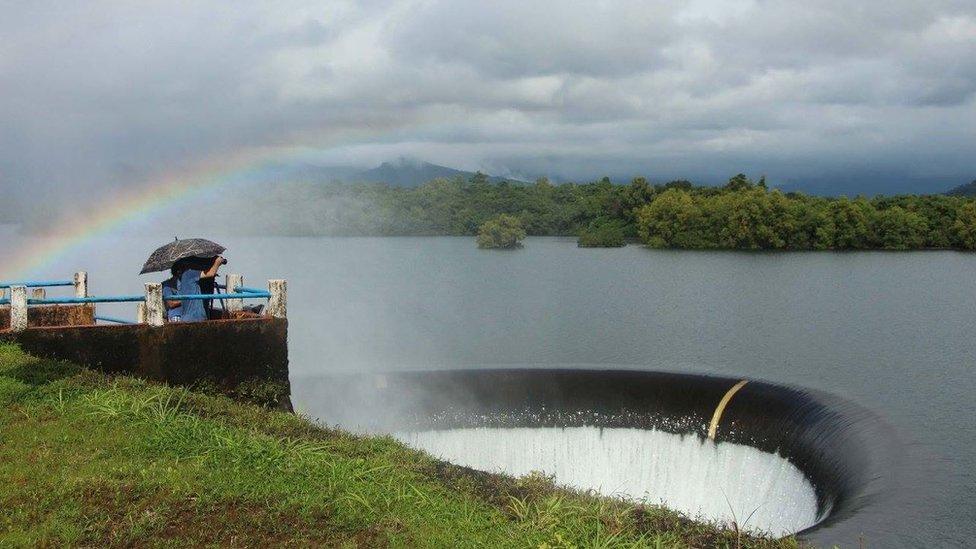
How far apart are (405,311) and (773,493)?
2972 cm

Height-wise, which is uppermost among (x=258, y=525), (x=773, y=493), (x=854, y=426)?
(x=258, y=525)

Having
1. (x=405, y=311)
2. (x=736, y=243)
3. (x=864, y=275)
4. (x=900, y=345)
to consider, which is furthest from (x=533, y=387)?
(x=736, y=243)

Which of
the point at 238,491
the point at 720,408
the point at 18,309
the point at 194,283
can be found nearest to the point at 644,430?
the point at 720,408

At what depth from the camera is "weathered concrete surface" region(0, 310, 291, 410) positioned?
37.7 ft

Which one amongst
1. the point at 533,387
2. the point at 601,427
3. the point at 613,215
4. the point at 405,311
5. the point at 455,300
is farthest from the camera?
the point at 613,215

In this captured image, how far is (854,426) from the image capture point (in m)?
16.2

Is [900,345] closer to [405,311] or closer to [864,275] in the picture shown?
Result: [405,311]

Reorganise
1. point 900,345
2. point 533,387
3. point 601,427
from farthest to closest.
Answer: point 900,345
point 533,387
point 601,427

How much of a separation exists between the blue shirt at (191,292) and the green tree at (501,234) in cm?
8380

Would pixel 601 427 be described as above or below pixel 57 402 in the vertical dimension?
below

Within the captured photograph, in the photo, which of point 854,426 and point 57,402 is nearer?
point 57,402

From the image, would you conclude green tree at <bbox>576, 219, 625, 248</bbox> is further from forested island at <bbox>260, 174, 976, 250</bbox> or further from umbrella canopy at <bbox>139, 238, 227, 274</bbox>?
umbrella canopy at <bbox>139, 238, 227, 274</bbox>

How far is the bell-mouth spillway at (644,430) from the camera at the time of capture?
15.3 metres

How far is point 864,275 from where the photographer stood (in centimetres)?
5622
